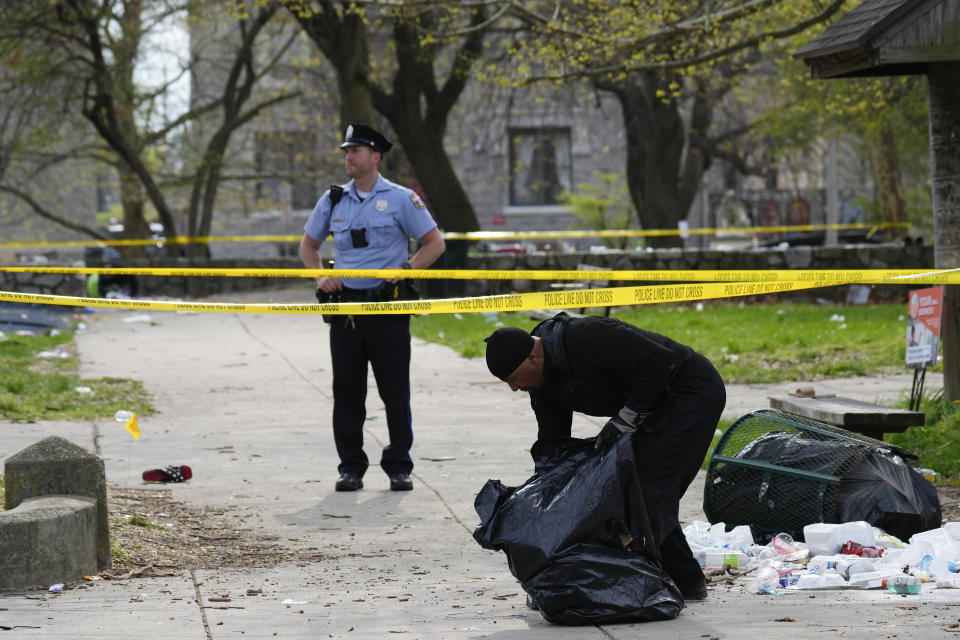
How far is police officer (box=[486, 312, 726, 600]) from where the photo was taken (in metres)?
4.70

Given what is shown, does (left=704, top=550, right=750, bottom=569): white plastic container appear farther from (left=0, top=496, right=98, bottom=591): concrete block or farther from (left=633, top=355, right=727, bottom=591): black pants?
(left=0, top=496, right=98, bottom=591): concrete block

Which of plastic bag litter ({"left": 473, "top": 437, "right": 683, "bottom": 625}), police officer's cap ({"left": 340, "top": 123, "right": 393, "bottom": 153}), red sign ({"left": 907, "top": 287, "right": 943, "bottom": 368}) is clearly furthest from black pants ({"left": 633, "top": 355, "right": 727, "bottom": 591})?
red sign ({"left": 907, "top": 287, "right": 943, "bottom": 368})

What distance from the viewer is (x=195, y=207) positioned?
89.9 ft

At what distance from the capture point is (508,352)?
469cm

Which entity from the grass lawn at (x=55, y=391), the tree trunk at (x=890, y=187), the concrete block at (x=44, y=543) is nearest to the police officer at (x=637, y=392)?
the concrete block at (x=44, y=543)

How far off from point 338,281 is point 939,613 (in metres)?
3.75

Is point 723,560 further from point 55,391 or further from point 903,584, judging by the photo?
point 55,391

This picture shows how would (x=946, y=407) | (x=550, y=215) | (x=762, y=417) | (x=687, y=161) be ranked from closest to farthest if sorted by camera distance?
(x=762, y=417), (x=946, y=407), (x=687, y=161), (x=550, y=215)

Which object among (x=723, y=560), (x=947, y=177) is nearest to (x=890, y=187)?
(x=947, y=177)

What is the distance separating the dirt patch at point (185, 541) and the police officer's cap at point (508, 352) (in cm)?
168

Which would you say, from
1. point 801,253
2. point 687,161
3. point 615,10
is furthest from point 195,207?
point 615,10

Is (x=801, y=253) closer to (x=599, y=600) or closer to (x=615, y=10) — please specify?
(x=615, y=10)

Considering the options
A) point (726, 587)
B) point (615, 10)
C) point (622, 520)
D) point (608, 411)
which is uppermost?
point (615, 10)

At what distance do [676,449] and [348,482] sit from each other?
2973mm
